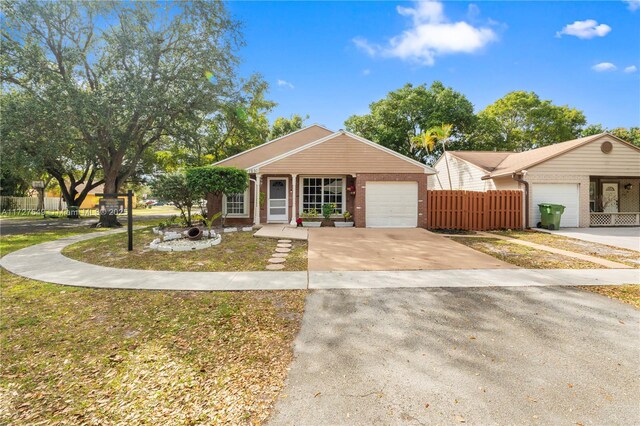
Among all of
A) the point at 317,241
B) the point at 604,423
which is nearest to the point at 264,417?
the point at 604,423

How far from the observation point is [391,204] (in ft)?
46.8

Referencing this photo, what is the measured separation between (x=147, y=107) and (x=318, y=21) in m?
9.85

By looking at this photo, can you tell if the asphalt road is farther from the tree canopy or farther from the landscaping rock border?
the tree canopy

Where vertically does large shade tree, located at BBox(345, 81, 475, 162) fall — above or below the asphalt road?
above

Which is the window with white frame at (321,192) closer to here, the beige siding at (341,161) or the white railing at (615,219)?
the beige siding at (341,161)

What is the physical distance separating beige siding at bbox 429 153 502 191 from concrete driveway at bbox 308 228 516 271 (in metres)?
9.98

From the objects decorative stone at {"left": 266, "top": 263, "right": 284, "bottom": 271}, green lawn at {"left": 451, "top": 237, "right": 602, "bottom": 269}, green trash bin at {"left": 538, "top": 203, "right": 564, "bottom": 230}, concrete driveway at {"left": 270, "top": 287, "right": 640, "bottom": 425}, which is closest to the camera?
concrete driveway at {"left": 270, "top": 287, "right": 640, "bottom": 425}

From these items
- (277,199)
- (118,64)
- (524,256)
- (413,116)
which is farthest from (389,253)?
(413,116)

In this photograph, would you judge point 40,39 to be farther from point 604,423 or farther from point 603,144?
point 603,144

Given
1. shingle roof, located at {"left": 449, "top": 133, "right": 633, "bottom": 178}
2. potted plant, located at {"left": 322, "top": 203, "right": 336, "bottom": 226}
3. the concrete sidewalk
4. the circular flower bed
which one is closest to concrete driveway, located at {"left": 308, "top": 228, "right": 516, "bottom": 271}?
the concrete sidewalk

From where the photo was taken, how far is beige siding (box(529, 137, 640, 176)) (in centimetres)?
1520

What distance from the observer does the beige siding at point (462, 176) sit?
62.9 ft

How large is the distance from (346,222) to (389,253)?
5.98 meters

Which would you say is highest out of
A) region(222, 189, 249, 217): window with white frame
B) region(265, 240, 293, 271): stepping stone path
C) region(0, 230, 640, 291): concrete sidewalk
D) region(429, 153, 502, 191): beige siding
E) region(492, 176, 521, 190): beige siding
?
region(429, 153, 502, 191): beige siding
